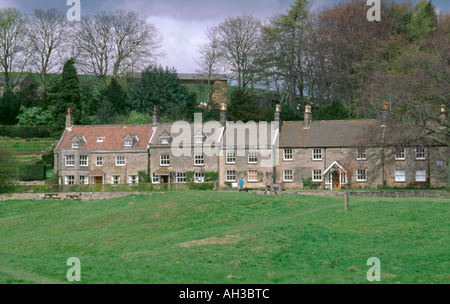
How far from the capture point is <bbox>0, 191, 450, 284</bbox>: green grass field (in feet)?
56.6

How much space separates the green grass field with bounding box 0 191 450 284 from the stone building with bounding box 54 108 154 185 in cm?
1920

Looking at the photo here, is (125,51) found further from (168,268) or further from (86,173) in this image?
(168,268)

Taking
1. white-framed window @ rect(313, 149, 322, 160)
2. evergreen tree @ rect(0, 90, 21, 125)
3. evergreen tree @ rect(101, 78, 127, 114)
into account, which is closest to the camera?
white-framed window @ rect(313, 149, 322, 160)

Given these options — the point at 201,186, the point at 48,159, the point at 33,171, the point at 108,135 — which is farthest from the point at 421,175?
the point at 48,159

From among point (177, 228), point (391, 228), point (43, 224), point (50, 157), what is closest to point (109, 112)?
point (50, 157)

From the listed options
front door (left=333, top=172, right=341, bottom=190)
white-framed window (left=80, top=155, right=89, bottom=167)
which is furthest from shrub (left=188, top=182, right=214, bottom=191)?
white-framed window (left=80, top=155, right=89, bottom=167)

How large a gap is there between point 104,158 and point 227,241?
130ft

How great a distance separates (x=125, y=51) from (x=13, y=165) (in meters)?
41.3

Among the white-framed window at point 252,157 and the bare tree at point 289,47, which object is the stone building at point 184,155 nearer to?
the white-framed window at point 252,157

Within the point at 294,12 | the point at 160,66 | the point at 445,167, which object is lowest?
the point at 445,167

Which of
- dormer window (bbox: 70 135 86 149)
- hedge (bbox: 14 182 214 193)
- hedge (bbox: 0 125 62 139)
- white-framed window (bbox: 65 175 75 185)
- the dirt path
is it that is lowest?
the dirt path

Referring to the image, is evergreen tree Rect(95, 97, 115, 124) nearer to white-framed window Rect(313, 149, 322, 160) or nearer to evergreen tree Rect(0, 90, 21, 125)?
evergreen tree Rect(0, 90, 21, 125)

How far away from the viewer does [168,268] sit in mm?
18438

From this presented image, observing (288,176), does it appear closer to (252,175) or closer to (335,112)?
(252,175)
